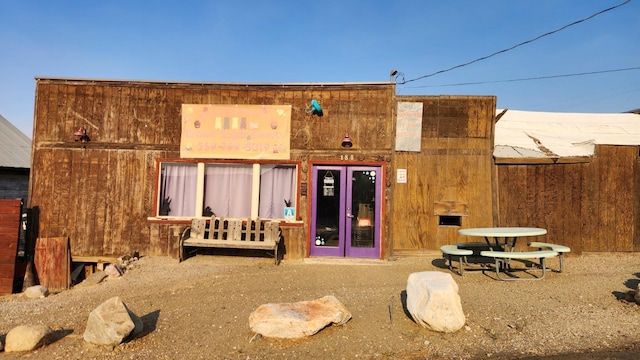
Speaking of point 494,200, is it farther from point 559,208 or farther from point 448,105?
point 448,105

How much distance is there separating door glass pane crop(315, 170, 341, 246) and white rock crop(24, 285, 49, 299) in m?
5.37

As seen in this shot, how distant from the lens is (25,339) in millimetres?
4441

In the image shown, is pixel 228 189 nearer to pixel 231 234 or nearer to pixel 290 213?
pixel 231 234

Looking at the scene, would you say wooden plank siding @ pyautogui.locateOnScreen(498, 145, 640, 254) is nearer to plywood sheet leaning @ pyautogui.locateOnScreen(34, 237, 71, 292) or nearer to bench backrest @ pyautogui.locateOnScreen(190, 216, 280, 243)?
bench backrest @ pyautogui.locateOnScreen(190, 216, 280, 243)

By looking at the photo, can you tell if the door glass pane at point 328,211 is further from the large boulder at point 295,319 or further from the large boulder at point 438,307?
the large boulder at point 438,307

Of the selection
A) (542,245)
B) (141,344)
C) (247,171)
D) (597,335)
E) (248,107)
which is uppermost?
(248,107)

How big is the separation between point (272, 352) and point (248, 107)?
5.92 metres

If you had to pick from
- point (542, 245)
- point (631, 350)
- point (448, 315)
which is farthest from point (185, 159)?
point (631, 350)

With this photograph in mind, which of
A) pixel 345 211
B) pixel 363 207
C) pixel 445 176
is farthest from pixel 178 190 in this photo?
pixel 445 176

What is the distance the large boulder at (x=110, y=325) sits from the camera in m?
4.29

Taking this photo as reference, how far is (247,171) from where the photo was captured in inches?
344

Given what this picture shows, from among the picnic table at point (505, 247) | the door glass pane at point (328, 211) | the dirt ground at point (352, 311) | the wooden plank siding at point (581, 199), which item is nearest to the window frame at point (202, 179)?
the door glass pane at point (328, 211)

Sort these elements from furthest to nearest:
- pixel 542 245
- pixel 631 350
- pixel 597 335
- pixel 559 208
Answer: pixel 559 208
pixel 542 245
pixel 597 335
pixel 631 350

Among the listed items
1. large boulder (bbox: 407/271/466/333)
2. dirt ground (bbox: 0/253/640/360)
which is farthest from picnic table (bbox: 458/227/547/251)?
large boulder (bbox: 407/271/466/333)
